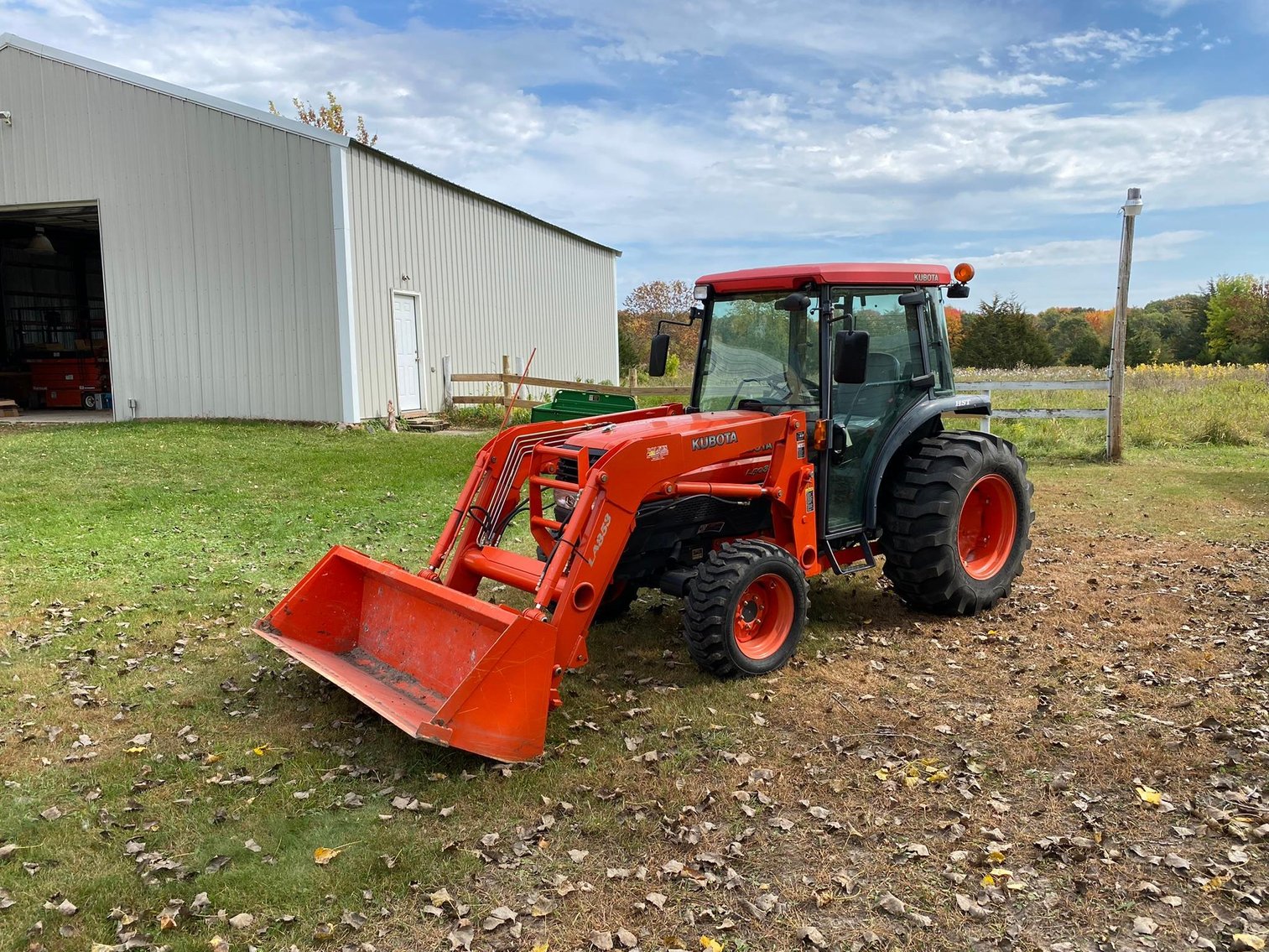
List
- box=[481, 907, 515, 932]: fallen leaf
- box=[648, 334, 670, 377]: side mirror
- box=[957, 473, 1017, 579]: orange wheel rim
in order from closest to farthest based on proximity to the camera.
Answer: box=[481, 907, 515, 932]: fallen leaf → box=[648, 334, 670, 377]: side mirror → box=[957, 473, 1017, 579]: orange wheel rim

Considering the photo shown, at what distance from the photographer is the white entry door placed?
1703cm

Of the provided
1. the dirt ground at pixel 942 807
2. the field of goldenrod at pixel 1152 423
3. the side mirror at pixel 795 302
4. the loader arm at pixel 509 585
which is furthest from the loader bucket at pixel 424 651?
the field of goldenrod at pixel 1152 423

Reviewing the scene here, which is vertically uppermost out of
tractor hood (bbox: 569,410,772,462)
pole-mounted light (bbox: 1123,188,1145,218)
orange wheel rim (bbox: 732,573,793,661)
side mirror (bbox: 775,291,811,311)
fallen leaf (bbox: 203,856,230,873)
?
pole-mounted light (bbox: 1123,188,1145,218)

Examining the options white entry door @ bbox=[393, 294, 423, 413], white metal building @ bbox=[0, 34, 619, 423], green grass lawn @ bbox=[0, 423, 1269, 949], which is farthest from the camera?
white entry door @ bbox=[393, 294, 423, 413]

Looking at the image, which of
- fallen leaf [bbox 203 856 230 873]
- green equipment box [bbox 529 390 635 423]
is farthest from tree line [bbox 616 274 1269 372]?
fallen leaf [bbox 203 856 230 873]

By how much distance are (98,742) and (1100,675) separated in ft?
18.1

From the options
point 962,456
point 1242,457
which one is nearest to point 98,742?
point 962,456

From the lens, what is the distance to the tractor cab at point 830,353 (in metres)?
5.94

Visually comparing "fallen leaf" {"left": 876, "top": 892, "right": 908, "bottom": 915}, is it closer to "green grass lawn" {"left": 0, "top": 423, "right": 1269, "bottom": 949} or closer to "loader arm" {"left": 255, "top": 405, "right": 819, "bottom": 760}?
"green grass lawn" {"left": 0, "top": 423, "right": 1269, "bottom": 949}

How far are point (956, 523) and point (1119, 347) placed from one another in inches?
361

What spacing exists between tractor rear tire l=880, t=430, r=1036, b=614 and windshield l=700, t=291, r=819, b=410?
0.99 m

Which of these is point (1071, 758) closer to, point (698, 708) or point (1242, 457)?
point (698, 708)

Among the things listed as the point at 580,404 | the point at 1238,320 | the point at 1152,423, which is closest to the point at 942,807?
the point at 580,404

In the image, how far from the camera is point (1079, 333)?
149 ft
